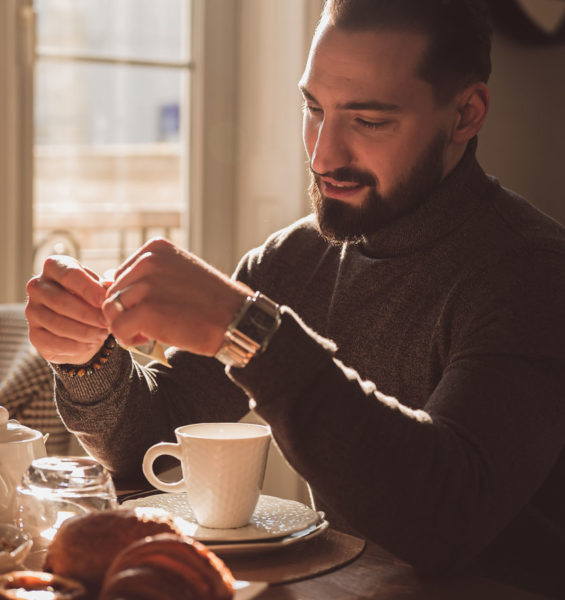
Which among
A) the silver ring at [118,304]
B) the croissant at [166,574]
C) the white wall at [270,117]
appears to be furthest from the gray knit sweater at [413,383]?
the white wall at [270,117]

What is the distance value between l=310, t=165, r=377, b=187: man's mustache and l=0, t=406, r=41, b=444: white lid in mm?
525

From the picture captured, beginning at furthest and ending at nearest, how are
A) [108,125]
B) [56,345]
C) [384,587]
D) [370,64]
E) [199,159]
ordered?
1. [199,159]
2. [108,125]
3. [370,64]
4. [56,345]
5. [384,587]

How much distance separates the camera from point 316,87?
124cm

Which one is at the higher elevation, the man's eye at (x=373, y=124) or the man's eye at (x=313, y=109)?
the man's eye at (x=313, y=109)

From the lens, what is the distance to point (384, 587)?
0.83 metres

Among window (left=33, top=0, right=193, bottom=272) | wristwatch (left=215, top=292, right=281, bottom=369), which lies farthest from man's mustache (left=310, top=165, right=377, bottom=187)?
window (left=33, top=0, right=193, bottom=272)

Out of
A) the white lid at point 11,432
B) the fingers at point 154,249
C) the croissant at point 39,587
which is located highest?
the fingers at point 154,249

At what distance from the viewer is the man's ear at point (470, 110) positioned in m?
1.31

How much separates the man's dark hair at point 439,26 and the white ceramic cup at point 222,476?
1.91 feet

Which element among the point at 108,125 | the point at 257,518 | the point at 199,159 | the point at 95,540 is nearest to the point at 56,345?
the point at 257,518

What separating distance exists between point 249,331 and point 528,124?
190cm

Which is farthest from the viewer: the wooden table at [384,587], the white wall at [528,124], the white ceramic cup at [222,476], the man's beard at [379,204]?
the white wall at [528,124]

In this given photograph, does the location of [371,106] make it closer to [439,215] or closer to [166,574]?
[439,215]

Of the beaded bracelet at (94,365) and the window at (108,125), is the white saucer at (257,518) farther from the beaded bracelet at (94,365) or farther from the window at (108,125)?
the window at (108,125)
